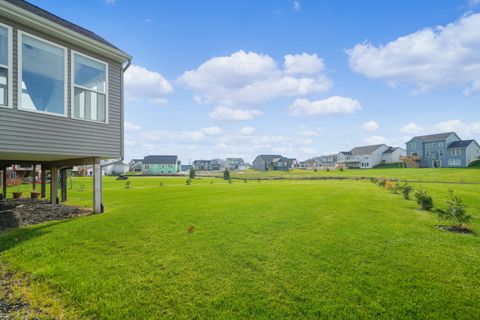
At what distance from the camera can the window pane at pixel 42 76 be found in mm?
7207

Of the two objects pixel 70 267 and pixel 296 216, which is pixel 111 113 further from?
pixel 296 216

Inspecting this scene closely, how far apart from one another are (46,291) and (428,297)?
5.89 m

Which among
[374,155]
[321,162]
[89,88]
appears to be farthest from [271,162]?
[89,88]

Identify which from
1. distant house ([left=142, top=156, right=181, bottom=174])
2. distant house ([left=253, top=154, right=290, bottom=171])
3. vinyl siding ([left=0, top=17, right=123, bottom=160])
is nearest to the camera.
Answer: vinyl siding ([left=0, top=17, right=123, bottom=160])

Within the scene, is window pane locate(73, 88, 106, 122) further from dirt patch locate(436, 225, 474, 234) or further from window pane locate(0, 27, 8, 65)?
dirt patch locate(436, 225, 474, 234)

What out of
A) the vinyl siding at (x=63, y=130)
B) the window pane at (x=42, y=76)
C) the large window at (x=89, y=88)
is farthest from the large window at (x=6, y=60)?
the large window at (x=89, y=88)

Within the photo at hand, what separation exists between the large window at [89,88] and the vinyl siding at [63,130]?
0.62 feet

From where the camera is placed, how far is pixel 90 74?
8.97 m

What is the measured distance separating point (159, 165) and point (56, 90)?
253 ft

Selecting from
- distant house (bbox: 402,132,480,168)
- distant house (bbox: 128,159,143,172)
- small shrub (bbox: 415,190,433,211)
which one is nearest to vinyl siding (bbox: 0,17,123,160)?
small shrub (bbox: 415,190,433,211)

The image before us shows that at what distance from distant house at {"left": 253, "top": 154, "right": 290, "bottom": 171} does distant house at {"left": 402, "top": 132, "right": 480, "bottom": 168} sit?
3456 centimetres

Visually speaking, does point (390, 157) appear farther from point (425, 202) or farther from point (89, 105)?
point (89, 105)

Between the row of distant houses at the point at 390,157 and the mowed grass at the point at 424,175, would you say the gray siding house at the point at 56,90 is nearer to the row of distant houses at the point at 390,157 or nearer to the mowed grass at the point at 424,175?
the mowed grass at the point at 424,175

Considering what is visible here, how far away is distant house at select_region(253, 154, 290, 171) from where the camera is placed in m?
84.0
